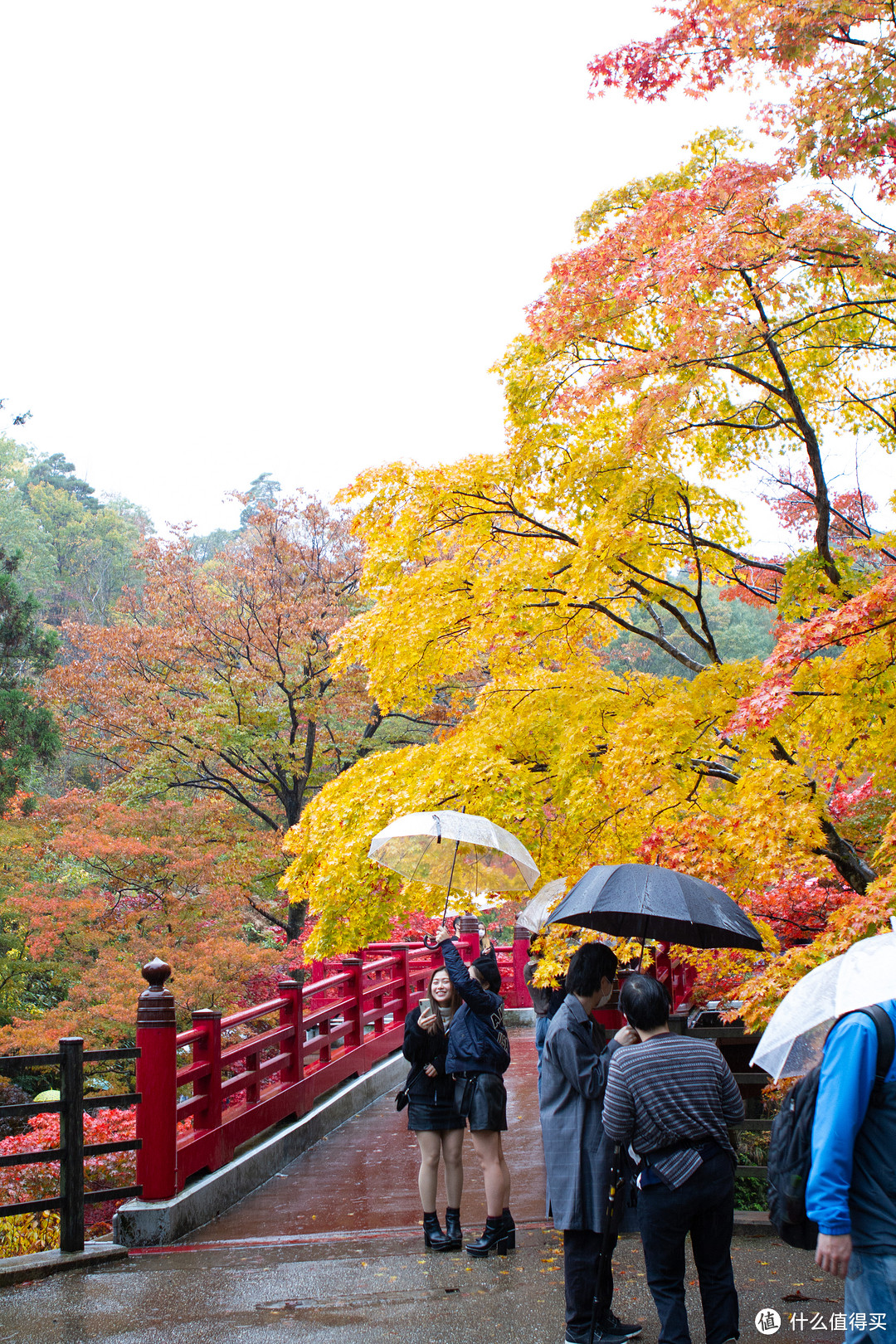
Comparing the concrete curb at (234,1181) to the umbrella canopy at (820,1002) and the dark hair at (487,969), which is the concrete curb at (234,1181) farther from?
the umbrella canopy at (820,1002)

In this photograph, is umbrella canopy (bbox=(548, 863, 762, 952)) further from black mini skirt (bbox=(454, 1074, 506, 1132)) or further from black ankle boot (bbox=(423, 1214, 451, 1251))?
black ankle boot (bbox=(423, 1214, 451, 1251))

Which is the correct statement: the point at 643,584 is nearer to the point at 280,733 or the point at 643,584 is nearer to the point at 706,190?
the point at 706,190

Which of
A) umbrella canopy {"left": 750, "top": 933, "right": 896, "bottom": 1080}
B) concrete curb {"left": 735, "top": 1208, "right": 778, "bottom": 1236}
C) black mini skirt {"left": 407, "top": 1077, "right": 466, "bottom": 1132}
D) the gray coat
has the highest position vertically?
umbrella canopy {"left": 750, "top": 933, "right": 896, "bottom": 1080}

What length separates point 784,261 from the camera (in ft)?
19.6

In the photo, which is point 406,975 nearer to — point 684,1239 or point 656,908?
point 656,908

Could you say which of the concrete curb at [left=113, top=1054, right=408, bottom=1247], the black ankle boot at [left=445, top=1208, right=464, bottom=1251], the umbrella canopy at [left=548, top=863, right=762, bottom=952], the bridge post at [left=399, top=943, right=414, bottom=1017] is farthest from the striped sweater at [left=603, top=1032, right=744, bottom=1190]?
the bridge post at [left=399, top=943, right=414, bottom=1017]

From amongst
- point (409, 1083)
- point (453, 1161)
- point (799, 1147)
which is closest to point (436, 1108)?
point (409, 1083)

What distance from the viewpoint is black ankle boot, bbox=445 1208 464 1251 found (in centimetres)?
565

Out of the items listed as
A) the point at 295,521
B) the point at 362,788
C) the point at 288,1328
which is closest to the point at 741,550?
the point at 362,788

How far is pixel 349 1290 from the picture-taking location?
5047mm

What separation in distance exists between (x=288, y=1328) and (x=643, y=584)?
19.0ft

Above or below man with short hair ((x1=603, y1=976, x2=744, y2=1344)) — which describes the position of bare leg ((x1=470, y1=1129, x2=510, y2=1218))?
below

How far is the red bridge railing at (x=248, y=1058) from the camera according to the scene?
6305 mm

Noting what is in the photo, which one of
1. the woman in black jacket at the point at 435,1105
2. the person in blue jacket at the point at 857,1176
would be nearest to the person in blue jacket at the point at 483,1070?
the woman in black jacket at the point at 435,1105
